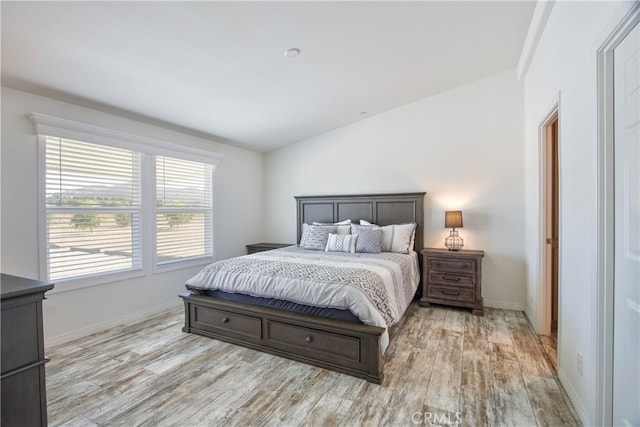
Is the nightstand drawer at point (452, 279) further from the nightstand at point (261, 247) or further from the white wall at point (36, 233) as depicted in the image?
the white wall at point (36, 233)

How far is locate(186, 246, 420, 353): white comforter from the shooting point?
233 centimetres

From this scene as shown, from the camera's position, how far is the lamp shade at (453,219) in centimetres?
384

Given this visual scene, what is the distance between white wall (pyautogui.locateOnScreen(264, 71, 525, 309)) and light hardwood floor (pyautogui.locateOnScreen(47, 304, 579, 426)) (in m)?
1.28

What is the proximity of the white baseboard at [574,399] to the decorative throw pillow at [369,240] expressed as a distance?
6.87 ft

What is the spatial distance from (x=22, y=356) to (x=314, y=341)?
1765 millimetres

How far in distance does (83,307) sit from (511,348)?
422 cm

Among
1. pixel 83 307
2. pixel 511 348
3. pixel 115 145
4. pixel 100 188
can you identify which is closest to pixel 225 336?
pixel 83 307

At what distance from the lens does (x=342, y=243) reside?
13.0 feet

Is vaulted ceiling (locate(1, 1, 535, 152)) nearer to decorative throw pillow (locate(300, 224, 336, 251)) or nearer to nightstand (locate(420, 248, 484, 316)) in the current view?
decorative throw pillow (locate(300, 224, 336, 251))

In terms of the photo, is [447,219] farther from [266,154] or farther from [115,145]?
[115,145]

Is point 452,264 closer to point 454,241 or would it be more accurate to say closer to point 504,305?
point 454,241

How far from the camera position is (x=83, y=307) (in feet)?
10.1

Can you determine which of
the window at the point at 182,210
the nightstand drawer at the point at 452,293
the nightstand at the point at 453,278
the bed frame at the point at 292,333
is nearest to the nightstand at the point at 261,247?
the window at the point at 182,210

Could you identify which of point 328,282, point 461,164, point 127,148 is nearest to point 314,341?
point 328,282
